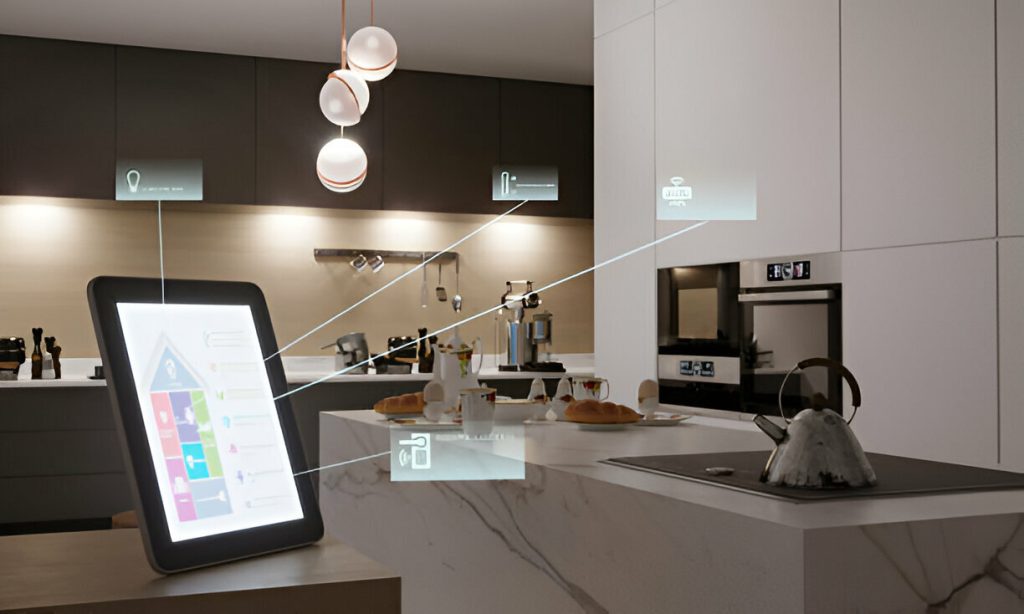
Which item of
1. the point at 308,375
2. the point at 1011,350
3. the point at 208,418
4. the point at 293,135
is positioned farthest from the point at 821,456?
the point at 293,135

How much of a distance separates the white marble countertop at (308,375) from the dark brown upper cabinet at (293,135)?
0.83 metres

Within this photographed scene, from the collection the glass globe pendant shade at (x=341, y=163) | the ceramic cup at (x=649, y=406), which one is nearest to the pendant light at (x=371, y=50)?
the glass globe pendant shade at (x=341, y=163)

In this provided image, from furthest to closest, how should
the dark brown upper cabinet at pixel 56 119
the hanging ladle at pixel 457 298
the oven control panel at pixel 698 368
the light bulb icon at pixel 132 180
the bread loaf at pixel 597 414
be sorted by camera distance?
the hanging ladle at pixel 457 298
the light bulb icon at pixel 132 180
the dark brown upper cabinet at pixel 56 119
the oven control panel at pixel 698 368
the bread loaf at pixel 597 414

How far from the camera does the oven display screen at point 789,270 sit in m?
3.00

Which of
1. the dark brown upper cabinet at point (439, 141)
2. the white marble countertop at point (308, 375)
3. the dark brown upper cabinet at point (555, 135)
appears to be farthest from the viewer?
the dark brown upper cabinet at point (555, 135)

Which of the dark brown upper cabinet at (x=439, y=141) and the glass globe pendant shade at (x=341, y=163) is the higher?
the dark brown upper cabinet at (x=439, y=141)

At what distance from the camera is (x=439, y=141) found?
5449mm

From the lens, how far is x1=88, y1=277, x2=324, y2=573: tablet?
0.86 metres

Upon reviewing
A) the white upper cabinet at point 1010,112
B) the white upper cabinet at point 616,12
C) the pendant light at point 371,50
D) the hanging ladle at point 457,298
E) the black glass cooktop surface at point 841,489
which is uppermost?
the white upper cabinet at point 616,12

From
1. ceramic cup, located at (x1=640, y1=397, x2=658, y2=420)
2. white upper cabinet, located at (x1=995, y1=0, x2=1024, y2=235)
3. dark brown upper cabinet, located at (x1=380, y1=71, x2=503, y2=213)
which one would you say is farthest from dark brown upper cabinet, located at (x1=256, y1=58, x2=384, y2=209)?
white upper cabinet, located at (x1=995, y1=0, x2=1024, y2=235)

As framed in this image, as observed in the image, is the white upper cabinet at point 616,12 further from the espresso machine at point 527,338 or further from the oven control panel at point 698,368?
the espresso machine at point 527,338

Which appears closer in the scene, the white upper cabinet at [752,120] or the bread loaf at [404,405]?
the bread loaf at [404,405]

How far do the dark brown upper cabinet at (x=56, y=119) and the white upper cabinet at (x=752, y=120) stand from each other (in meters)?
2.66

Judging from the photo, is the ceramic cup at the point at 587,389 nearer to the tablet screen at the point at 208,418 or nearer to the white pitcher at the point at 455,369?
the white pitcher at the point at 455,369
